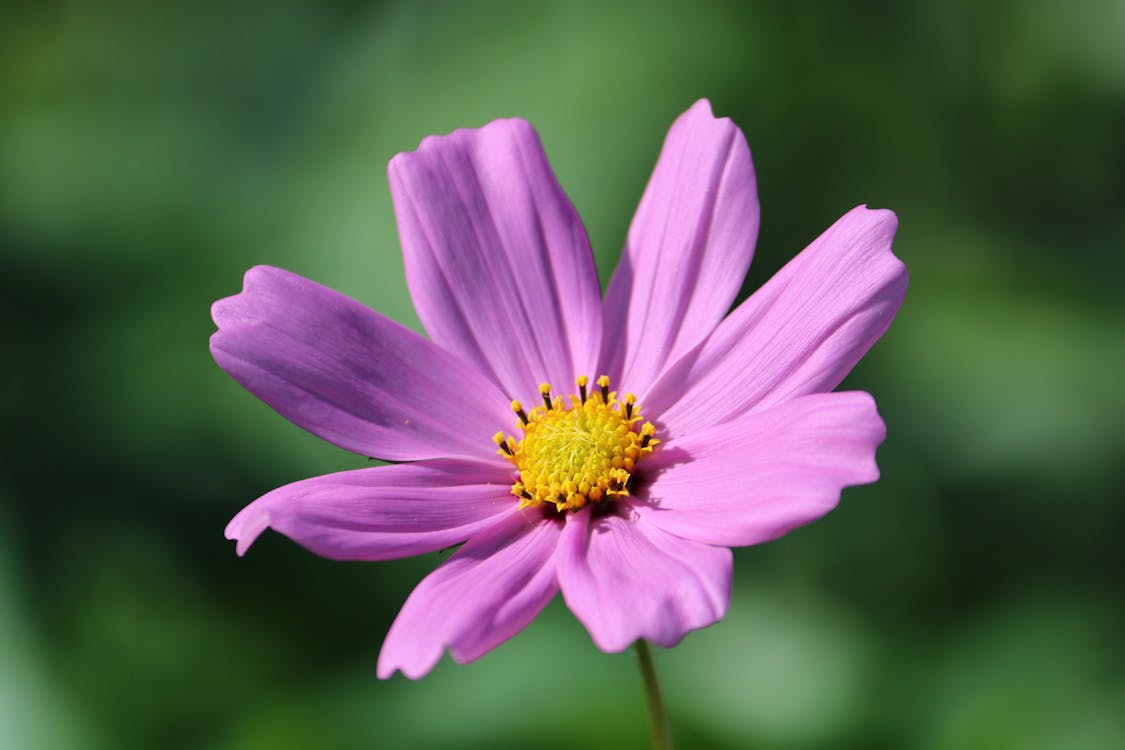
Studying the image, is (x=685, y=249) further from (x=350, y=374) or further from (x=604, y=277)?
(x=604, y=277)

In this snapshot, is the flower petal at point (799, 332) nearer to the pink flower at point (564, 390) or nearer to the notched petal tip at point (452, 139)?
the pink flower at point (564, 390)

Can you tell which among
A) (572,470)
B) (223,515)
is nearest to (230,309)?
(572,470)

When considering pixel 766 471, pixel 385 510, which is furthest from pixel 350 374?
pixel 766 471

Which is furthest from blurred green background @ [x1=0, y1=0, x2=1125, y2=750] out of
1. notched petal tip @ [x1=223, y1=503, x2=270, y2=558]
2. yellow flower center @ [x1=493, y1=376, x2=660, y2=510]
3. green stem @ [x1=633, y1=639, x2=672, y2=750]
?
notched petal tip @ [x1=223, y1=503, x2=270, y2=558]

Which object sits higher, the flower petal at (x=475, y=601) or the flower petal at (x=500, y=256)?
the flower petal at (x=500, y=256)

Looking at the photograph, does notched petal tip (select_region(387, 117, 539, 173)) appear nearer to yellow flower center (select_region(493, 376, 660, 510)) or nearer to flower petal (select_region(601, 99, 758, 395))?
flower petal (select_region(601, 99, 758, 395))

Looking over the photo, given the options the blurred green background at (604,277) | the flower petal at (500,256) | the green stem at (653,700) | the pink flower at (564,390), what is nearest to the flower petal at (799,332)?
the pink flower at (564,390)
